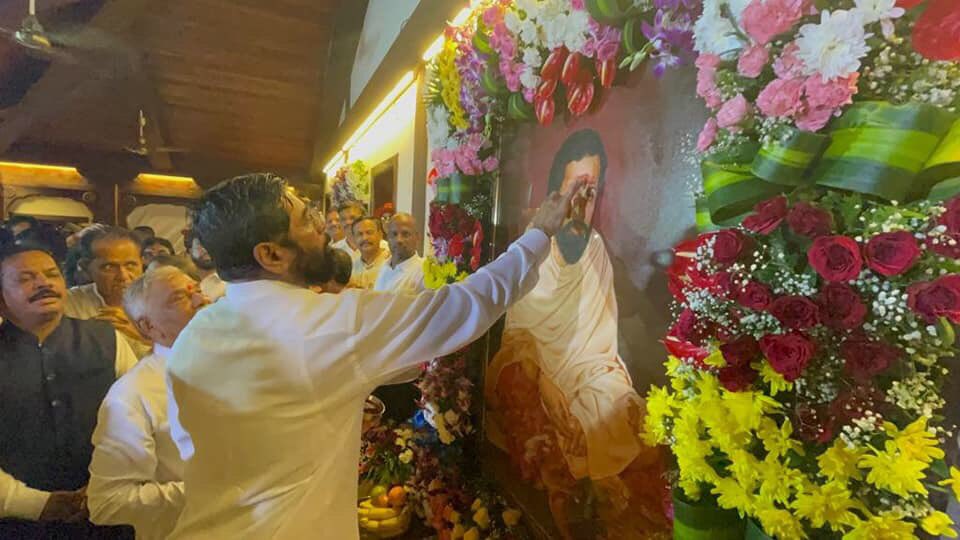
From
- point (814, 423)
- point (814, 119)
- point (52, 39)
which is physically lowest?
point (814, 423)

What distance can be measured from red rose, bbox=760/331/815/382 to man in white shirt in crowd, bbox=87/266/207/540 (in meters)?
1.59

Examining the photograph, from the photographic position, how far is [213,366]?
1.21 m

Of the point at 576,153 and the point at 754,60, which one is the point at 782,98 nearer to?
the point at 754,60

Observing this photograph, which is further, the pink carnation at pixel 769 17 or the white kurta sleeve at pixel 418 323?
the white kurta sleeve at pixel 418 323

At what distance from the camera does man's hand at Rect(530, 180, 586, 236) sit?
151 cm

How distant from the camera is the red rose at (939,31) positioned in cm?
70

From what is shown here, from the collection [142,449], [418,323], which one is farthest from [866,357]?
[142,449]

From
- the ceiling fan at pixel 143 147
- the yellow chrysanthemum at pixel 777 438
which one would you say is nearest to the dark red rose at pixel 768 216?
the yellow chrysanthemum at pixel 777 438

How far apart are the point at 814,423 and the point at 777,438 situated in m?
0.06

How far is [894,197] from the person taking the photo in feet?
2.48

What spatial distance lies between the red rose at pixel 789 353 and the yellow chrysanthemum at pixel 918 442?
142 mm

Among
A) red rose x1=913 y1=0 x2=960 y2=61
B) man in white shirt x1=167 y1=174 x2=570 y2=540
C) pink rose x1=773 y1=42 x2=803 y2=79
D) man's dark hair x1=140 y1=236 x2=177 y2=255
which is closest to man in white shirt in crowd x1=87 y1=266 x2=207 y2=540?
man in white shirt x1=167 y1=174 x2=570 y2=540

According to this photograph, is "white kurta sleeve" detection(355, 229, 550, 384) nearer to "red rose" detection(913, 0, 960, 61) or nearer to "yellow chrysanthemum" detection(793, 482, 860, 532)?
"yellow chrysanthemum" detection(793, 482, 860, 532)

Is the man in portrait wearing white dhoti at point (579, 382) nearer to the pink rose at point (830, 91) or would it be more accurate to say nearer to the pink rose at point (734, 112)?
the pink rose at point (734, 112)
